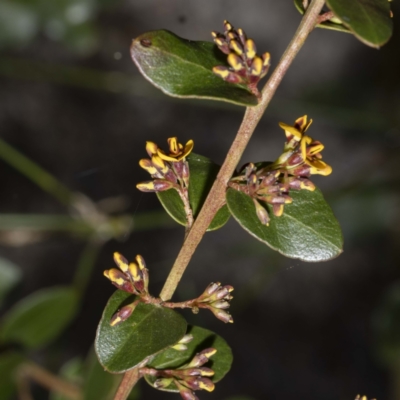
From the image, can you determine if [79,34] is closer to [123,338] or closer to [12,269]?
[12,269]

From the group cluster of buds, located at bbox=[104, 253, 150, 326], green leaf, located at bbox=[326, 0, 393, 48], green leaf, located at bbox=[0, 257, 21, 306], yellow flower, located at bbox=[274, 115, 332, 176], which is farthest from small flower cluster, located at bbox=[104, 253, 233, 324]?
green leaf, located at bbox=[0, 257, 21, 306]

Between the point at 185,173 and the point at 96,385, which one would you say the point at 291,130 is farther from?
the point at 96,385

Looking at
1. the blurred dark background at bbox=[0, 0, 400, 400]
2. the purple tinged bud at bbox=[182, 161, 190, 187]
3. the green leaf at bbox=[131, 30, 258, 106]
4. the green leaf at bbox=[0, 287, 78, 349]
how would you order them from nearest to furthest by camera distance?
the green leaf at bbox=[131, 30, 258, 106] → the purple tinged bud at bbox=[182, 161, 190, 187] → the green leaf at bbox=[0, 287, 78, 349] → the blurred dark background at bbox=[0, 0, 400, 400]

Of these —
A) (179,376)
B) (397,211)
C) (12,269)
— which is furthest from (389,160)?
(179,376)

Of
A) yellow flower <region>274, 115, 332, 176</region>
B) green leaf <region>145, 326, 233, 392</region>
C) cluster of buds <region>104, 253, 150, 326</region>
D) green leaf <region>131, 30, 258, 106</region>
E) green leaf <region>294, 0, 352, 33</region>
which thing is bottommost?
green leaf <region>145, 326, 233, 392</region>

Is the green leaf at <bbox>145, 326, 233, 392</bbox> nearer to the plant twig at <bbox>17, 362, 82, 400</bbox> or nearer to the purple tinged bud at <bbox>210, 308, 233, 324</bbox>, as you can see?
the purple tinged bud at <bbox>210, 308, 233, 324</bbox>
